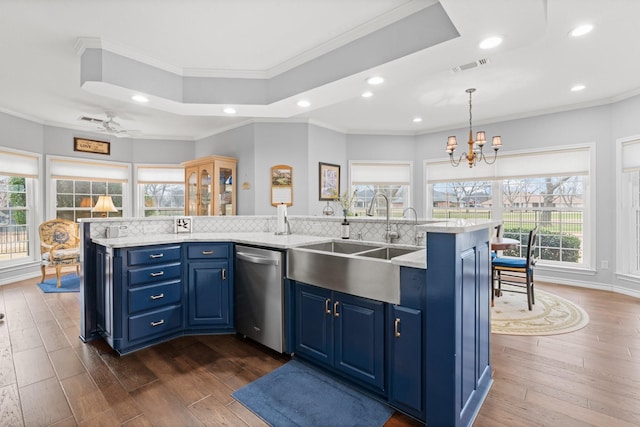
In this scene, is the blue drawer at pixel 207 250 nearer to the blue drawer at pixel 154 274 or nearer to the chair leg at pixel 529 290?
the blue drawer at pixel 154 274

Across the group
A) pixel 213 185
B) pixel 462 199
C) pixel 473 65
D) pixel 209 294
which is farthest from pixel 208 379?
pixel 462 199

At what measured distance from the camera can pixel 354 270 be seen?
2021mm

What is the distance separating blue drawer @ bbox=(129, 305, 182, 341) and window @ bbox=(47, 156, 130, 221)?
14.1 ft

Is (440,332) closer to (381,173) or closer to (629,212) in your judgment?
(629,212)

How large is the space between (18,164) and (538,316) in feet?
25.2

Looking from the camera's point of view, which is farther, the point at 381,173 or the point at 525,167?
the point at 381,173

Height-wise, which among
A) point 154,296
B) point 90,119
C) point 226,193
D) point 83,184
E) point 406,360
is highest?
point 90,119

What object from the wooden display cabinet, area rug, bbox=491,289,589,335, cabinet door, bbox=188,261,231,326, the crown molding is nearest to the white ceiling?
the crown molding

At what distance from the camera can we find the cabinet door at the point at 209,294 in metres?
2.90

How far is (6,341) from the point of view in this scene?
282 centimetres

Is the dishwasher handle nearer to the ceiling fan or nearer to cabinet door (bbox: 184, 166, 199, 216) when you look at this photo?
cabinet door (bbox: 184, 166, 199, 216)

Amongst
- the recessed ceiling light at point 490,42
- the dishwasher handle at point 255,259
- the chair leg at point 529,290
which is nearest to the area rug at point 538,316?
the chair leg at point 529,290

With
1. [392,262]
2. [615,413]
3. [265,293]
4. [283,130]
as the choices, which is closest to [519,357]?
[615,413]

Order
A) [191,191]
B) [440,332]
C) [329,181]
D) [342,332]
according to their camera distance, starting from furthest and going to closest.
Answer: [191,191]
[329,181]
[342,332]
[440,332]
